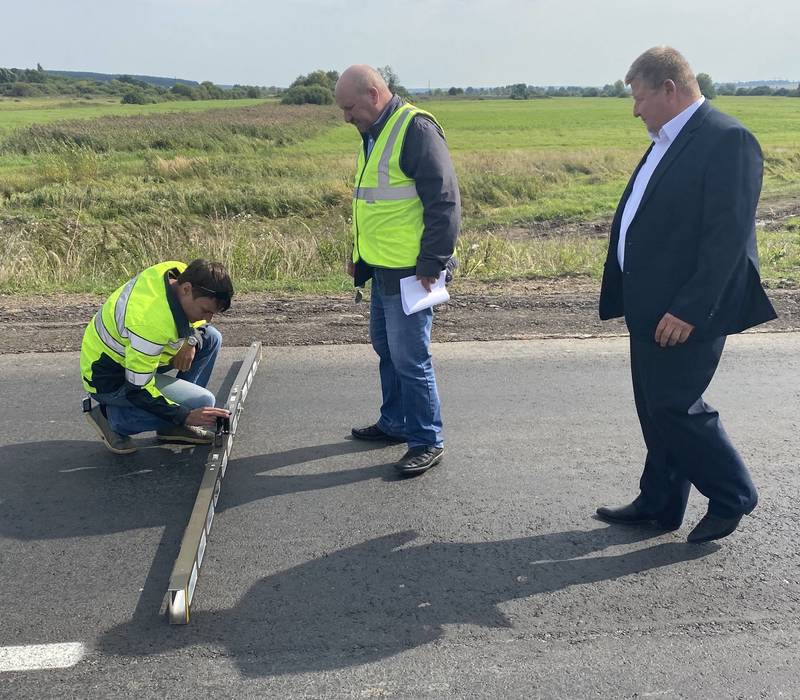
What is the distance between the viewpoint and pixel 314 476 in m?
4.26

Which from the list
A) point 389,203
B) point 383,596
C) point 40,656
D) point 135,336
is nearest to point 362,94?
point 389,203

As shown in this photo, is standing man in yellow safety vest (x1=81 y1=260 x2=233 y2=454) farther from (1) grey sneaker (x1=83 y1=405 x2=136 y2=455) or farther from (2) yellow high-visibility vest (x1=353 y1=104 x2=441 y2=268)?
(2) yellow high-visibility vest (x1=353 y1=104 x2=441 y2=268)

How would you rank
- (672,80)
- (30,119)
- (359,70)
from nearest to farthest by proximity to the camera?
1. (672,80)
2. (359,70)
3. (30,119)

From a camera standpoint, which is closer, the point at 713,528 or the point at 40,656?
the point at 40,656

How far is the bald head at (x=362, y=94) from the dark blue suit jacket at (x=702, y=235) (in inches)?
60.2

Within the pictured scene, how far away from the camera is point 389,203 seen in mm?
4098

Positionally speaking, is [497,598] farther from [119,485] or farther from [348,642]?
[119,485]

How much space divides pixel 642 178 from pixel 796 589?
5.96ft

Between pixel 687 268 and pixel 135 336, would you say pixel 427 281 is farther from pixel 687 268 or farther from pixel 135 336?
pixel 135 336

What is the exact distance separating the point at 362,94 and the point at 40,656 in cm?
292

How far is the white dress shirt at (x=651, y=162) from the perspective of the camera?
3186mm

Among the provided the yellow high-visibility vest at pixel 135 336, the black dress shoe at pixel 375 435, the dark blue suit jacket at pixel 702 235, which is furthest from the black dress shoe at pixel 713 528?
the yellow high-visibility vest at pixel 135 336

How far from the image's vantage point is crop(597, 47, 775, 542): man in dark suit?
3.08 meters

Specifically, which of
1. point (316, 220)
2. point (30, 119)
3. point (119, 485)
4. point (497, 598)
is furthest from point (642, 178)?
point (30, 119)
